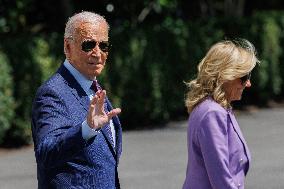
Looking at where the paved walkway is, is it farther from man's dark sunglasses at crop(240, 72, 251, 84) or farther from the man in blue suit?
the man in blue suit

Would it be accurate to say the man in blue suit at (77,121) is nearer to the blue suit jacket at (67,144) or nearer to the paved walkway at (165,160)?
the blue suit jacket at (67,144)

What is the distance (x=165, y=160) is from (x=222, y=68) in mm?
7407

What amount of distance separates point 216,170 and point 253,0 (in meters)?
18.3

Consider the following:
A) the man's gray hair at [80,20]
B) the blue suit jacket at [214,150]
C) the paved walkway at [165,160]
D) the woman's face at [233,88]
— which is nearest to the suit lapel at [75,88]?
the man's gray hair at [80,20]

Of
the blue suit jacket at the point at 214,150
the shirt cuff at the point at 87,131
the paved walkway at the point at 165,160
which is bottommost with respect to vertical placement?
the paved walkway at the point at 165,160

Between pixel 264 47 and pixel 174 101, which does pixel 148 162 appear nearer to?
pixel 174 101

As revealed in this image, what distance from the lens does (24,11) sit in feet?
54.4

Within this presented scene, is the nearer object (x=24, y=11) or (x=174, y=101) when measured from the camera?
(x=174, y=101)

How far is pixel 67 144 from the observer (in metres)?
3.38

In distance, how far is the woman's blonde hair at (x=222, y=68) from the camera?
13.3ft

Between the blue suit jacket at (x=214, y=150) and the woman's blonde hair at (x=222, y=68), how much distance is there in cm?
5

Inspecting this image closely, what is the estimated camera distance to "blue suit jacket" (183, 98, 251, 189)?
4.00 m

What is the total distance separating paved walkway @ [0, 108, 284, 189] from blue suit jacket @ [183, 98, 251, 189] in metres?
5.37

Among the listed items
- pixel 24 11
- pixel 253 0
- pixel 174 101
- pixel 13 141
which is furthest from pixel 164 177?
pixel 253 0
